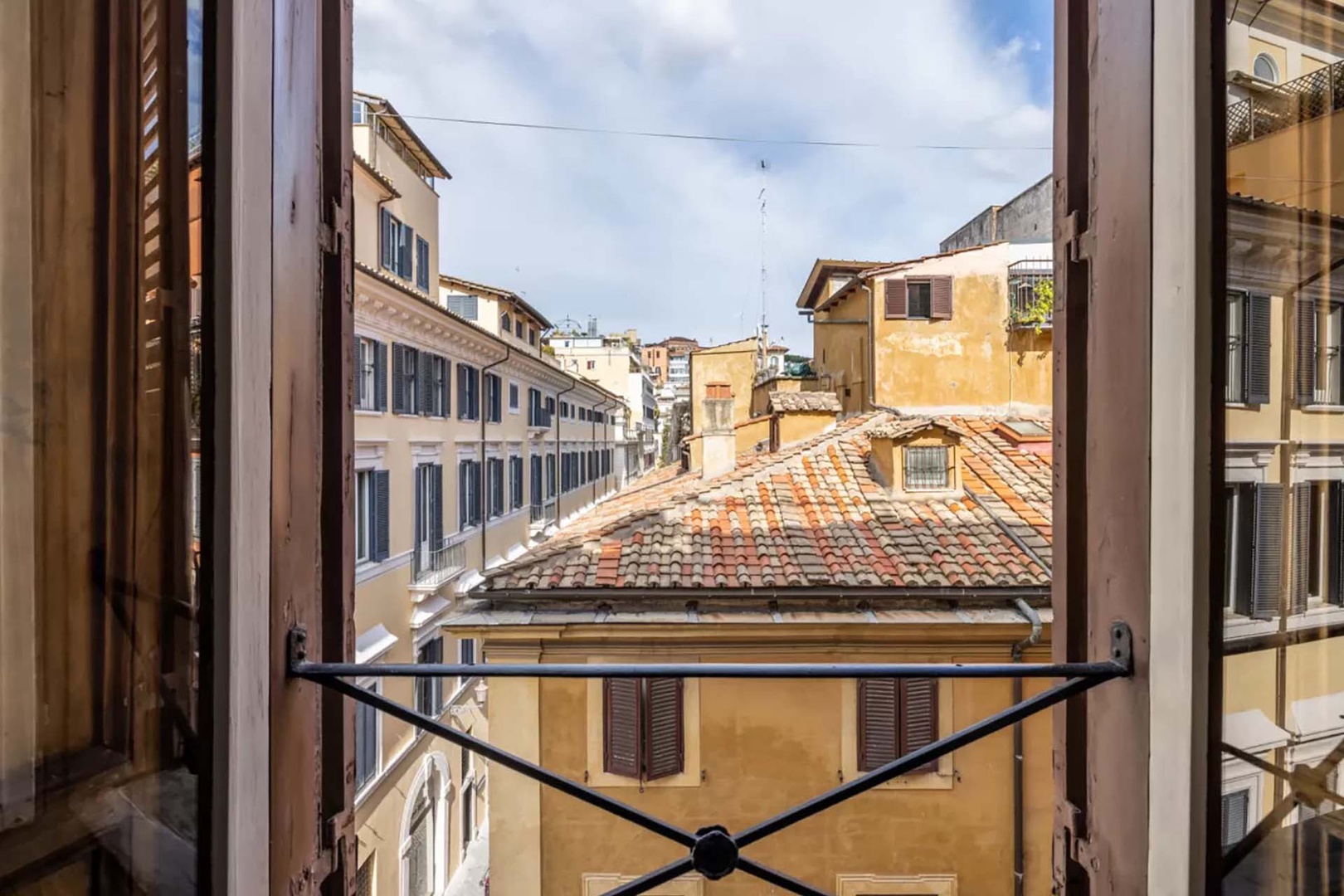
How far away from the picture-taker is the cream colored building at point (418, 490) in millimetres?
9766

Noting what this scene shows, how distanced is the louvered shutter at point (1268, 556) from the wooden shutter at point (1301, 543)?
2cm

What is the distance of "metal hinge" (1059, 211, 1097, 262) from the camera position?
4.09 ft

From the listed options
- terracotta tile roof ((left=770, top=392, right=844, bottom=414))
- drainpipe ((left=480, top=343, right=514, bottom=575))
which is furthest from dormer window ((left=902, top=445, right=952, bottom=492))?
drainpipe ((left=480, top=343, right=514, bottom=575))

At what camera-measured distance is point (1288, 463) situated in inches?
42.5

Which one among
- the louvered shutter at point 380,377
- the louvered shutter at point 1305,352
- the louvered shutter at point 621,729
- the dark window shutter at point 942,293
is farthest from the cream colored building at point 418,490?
the dark window shutter at point 942,293

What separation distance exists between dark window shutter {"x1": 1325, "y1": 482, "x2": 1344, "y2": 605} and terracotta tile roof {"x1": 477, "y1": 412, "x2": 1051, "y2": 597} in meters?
4.38

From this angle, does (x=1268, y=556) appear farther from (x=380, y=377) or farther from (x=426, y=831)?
(x=426, y=831)

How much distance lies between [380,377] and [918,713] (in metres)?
8.22

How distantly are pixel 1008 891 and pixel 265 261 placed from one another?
6871mm

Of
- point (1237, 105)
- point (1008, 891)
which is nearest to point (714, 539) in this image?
point (1008, 891)

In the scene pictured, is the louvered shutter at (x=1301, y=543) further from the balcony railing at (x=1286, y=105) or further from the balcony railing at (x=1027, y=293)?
the balcony railing at (x=1027, y=293)

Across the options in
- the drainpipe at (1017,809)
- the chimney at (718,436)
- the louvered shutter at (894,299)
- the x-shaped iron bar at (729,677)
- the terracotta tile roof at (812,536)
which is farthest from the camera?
the louvered shutter at (894,299)

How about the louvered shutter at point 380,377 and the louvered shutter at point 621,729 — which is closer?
the louvered shutter at point 621,729

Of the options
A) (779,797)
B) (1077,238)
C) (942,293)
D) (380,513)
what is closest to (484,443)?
(380,513)
